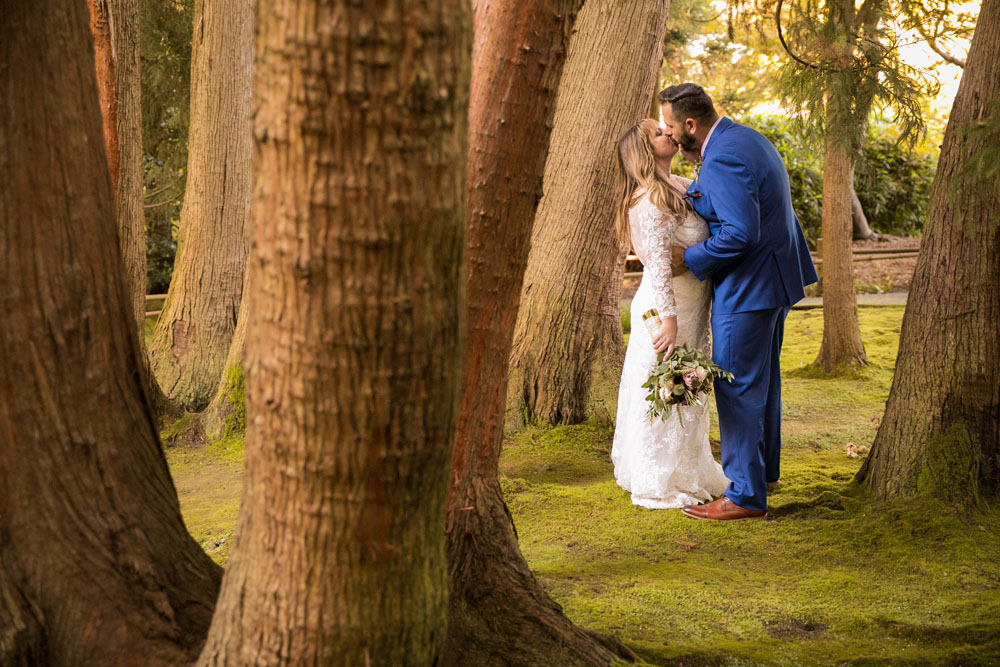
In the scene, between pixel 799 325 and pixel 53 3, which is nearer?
pixel 53 3

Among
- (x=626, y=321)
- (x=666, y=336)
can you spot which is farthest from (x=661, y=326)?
(x=626, y=321)

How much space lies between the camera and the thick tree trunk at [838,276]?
28.2ft

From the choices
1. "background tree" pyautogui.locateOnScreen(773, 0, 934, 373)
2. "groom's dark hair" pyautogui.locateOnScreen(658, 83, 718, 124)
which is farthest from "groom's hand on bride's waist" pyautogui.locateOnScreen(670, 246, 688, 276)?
"background tree" pyautogui.locateOnScreen(773, 0, 934, 373)

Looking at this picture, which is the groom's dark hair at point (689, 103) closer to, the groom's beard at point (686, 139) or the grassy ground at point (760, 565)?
the groom's beard at point (686, 139)

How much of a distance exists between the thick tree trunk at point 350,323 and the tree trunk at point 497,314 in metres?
0.84

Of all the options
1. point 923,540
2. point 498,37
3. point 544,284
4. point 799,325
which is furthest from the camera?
point 799,325

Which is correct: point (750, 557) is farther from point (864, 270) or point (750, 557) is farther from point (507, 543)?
point (864, 270)

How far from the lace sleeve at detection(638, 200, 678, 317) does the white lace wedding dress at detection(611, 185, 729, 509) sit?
0.04 meters

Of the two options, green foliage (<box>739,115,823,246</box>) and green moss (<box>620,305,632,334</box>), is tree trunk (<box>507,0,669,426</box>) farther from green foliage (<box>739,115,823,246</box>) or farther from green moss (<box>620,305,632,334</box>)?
green foliage (<box>739,115,823,246</box>)

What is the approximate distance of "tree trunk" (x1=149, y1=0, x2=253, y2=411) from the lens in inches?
277

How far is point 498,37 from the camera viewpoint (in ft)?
8.39

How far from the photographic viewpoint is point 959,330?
4270 millimetres

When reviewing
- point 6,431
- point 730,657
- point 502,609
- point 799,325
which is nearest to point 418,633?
point 502,609

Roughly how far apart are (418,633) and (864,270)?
1424 cm
